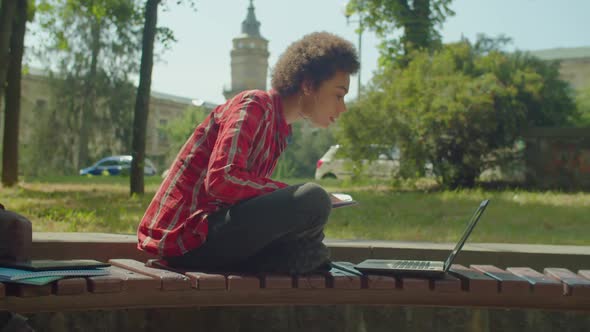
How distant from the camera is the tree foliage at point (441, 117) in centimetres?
1545

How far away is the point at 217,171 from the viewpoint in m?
2.80

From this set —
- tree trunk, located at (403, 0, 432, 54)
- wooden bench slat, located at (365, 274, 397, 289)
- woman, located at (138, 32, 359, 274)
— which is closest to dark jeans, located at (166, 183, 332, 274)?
woman, located at (138, 32, 359, 274)

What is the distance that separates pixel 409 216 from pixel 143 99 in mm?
5432

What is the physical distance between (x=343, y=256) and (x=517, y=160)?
43.2 feet

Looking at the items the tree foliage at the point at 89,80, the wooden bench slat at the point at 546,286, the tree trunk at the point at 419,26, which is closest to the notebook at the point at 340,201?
the wooden bench slat at the point at 546,286

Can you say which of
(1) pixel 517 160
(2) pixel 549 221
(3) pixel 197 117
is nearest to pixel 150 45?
(2) pixel 549 221

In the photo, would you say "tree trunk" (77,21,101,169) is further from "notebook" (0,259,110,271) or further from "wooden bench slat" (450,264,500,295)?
"wooden bench slat" (450,264,500,295)

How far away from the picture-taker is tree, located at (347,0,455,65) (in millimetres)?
19750

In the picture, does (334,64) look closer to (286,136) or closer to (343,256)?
(286,136)

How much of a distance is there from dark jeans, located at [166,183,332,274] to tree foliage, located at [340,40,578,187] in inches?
493

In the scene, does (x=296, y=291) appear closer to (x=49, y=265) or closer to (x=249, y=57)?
(x=49, y=265)

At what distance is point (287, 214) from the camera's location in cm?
289

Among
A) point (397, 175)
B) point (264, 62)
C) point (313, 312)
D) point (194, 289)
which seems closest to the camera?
point (194, 289)

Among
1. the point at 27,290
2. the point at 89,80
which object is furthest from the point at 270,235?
the point at 89,80
